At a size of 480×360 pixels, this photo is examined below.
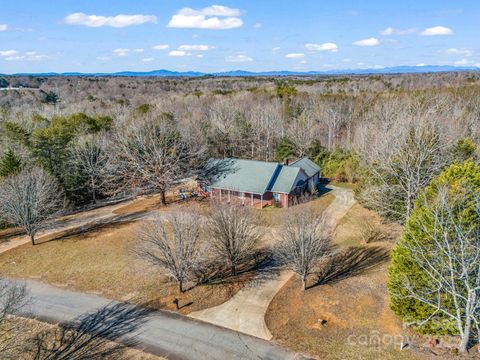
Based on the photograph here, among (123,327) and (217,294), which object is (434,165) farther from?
(123,327)

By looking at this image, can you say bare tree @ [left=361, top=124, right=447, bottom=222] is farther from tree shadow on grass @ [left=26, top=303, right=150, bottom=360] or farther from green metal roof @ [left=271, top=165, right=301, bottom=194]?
tree shadow on grass @ [left=26, top=303, right=150, bottom=360]

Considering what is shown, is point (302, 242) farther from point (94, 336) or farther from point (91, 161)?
point (91, 161)

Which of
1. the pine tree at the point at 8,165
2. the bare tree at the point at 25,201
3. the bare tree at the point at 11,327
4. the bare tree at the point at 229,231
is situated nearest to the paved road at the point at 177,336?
the bare tree at the point at 11,327

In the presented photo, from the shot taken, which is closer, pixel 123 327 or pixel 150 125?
pixel 123 327

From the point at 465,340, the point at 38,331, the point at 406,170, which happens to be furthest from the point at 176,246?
the point at 406,170

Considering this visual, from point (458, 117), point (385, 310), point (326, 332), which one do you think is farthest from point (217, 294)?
point (458, 117)

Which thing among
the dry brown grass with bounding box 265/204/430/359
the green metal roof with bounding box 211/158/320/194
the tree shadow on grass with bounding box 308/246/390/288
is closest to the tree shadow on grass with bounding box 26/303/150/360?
the dry brown grass with bounding box 265/204/430/359

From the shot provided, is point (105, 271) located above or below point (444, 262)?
below
